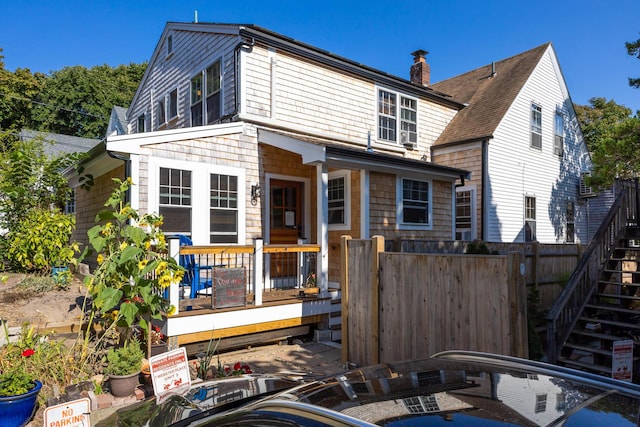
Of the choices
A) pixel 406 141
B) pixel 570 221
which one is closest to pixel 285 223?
pixel 406 141

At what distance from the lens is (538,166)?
1616 cm

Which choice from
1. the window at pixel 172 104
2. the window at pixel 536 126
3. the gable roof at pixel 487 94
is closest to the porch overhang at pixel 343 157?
the gable roof at pixel 487 94

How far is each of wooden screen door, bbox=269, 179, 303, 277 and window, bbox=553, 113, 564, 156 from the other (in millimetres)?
12308

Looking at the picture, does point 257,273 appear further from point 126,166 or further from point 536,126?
point 536,126

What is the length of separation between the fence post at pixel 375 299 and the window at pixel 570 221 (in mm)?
14731

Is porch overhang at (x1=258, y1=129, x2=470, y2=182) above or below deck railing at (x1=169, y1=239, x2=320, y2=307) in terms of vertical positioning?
above

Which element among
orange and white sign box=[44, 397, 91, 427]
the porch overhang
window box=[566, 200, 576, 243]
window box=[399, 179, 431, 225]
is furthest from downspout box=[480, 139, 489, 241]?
orange and white sign box=[44, 397, 91, 427]

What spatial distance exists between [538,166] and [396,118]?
6668mm

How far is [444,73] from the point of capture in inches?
878

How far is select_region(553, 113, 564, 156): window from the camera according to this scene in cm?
Answer: 1716

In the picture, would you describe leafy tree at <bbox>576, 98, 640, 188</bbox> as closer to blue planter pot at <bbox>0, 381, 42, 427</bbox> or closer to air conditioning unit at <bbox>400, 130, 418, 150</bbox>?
air conditioning unit at <bbox>400, 130, 418, 150</bbox>

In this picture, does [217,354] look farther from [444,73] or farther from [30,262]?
[444,73]

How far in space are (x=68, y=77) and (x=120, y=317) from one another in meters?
45.6

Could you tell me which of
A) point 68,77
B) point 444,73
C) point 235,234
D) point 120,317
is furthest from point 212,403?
point 68,77
